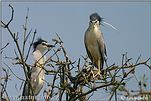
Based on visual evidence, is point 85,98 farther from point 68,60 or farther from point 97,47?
point 97,47

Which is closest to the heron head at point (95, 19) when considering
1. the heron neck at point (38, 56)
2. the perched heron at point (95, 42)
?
the perched heron at point (95, 42)

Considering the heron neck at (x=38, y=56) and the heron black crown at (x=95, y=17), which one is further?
the heron black crown at (x=95, y=17)

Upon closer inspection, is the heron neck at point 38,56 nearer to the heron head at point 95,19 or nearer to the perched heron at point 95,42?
the perched heron at point 95,42

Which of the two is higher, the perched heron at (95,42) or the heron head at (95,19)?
the heron head at (95,19)

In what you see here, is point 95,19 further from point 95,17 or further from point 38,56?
point 38,56

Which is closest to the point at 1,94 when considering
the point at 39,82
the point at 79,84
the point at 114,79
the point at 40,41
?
the point at 79,84

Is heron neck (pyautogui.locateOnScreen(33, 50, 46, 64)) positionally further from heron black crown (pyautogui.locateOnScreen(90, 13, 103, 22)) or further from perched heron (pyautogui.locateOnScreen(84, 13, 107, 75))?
heron black crown (pyautogui.locateOnScreen(90, 13, 103, 22))

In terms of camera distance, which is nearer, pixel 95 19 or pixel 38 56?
pixel 38 56

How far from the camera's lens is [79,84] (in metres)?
2.88

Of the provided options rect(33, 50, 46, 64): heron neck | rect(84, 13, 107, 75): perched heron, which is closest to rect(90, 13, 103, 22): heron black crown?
rect(84, 13, 107, 75): perched heron

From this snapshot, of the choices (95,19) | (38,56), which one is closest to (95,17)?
(95,19)

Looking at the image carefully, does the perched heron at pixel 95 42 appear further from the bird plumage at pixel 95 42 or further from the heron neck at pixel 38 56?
the heron neck at pixel 38 56

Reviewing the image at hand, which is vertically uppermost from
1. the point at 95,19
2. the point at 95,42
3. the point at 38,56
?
the point at 95,19

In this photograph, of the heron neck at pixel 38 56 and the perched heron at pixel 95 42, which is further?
the perched heron at pixel 95 42
